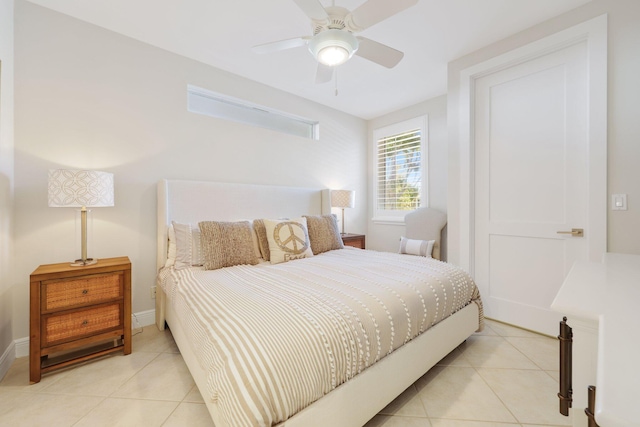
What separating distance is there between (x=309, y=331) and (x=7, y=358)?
2.26m

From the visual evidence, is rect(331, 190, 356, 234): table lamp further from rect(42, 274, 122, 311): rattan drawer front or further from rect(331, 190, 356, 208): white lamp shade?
rect(42, 274, 122, 311): rattan drawer front

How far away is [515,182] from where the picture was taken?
2541 millimetres

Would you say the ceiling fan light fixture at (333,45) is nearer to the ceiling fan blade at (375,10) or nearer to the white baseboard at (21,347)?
the ceiling fan blade at (375,10)

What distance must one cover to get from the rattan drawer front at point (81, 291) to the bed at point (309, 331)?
34 centimetres

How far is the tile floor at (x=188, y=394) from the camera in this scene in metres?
1.41

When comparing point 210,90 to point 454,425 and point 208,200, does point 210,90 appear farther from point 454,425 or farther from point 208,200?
point 454,425

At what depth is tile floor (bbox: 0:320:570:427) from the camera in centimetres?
141

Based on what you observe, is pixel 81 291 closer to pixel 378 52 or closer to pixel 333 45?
pixel 333 45

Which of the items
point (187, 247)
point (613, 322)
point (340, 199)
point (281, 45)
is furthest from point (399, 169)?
point (613, 322)

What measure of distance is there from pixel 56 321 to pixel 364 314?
2.03 m

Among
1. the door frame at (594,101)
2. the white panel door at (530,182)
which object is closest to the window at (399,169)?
the white panel door at (530,182)

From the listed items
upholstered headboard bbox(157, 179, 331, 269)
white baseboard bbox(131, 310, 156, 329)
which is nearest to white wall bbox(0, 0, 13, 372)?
white baseboard bbox(131, 310, 156, 329)

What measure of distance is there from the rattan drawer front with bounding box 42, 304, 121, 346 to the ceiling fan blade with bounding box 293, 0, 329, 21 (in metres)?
2.37

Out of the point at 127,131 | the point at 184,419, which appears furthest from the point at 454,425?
the point at 127,131
